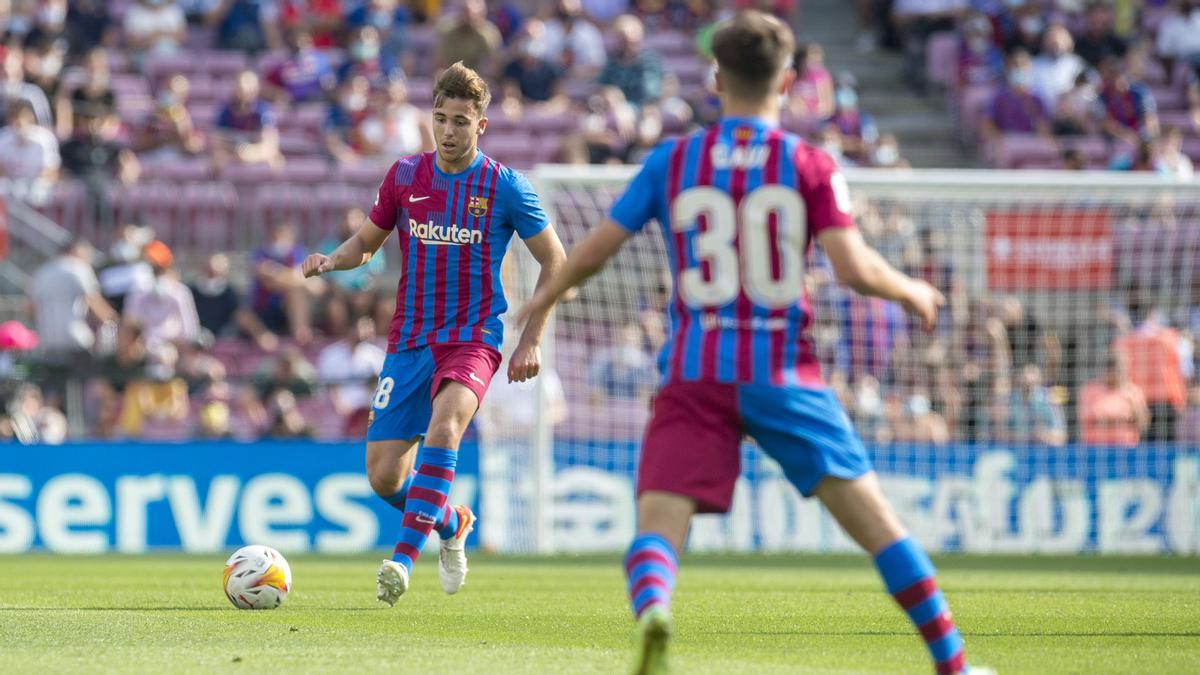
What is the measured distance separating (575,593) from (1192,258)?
874 centimetres

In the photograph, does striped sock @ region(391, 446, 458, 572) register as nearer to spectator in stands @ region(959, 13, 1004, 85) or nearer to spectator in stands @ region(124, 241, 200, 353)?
spectator in stands @ region(124, 241, 200, 353)

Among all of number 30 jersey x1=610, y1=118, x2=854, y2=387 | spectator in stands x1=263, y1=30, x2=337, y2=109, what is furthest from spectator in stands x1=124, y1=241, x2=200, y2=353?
number 30 jersey x1=610, y1=118, x2=854, y2=387

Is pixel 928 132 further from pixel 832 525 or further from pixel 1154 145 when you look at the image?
pixel 832 525

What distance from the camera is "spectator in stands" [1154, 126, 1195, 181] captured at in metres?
19.9

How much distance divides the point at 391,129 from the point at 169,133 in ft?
8.31

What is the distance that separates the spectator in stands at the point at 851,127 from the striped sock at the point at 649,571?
53.1ft

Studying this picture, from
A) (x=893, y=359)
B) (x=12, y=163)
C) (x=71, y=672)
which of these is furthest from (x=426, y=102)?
(x=71, y=672)

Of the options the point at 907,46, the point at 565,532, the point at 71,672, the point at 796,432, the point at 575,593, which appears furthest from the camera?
the point at 907,46

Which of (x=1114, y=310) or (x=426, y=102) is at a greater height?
(x=426, y=102)

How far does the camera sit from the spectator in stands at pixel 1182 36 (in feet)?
77.8

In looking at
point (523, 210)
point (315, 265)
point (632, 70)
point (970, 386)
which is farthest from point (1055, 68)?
point (315, 265)

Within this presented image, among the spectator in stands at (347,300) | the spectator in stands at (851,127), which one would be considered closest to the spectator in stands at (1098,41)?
the spectator in stands at (851,127)

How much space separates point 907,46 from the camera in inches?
1001

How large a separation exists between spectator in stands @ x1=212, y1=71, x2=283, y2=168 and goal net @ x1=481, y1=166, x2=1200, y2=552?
536 cm
